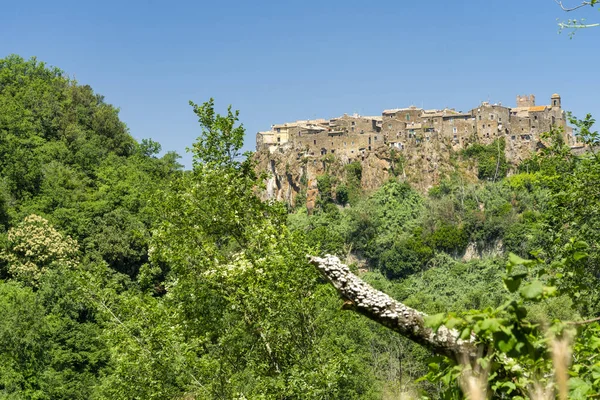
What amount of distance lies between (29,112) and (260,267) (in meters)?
43.9

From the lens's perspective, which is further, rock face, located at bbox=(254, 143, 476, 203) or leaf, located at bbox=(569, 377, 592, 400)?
rock face, located at bbox=(254, 143, 476, 203)

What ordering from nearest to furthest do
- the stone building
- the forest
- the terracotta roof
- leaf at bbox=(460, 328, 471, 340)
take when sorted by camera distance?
leaf at bbox=(460, 328, 471, 340) → the forest → the stone building → the terracotta roof

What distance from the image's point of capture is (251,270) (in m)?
9.03

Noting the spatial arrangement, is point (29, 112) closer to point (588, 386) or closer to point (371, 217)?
point (371, 217)

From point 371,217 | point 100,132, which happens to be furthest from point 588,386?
point 371,217

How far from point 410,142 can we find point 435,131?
304 cm

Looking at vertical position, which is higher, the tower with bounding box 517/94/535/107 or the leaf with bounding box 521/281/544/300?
the tower with bounding box 517/94/535/107

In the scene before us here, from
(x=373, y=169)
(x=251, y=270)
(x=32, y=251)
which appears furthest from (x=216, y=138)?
(x=373, y=169)

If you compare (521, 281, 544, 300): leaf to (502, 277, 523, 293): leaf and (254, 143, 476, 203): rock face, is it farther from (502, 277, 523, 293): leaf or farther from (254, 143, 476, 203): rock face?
(254, 143, 476, 203): rock face

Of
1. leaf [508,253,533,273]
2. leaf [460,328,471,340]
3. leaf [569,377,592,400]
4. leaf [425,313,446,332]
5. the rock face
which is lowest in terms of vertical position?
leaf [569,377,592,400]

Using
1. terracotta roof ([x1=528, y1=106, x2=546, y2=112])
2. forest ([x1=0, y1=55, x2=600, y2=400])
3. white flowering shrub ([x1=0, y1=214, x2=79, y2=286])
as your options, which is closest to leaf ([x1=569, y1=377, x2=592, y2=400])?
forest ([x1=0, y1=55, x2=600, y2=400])

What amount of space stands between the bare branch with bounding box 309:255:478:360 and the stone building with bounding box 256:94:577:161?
74.0 m

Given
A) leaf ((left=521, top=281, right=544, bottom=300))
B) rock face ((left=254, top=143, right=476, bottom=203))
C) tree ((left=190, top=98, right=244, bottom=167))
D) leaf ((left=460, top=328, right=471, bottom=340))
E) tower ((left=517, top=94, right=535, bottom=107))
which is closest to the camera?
leaf ((left=521, top=281, right=544, bottom=300))

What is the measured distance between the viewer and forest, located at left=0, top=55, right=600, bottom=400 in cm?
378
